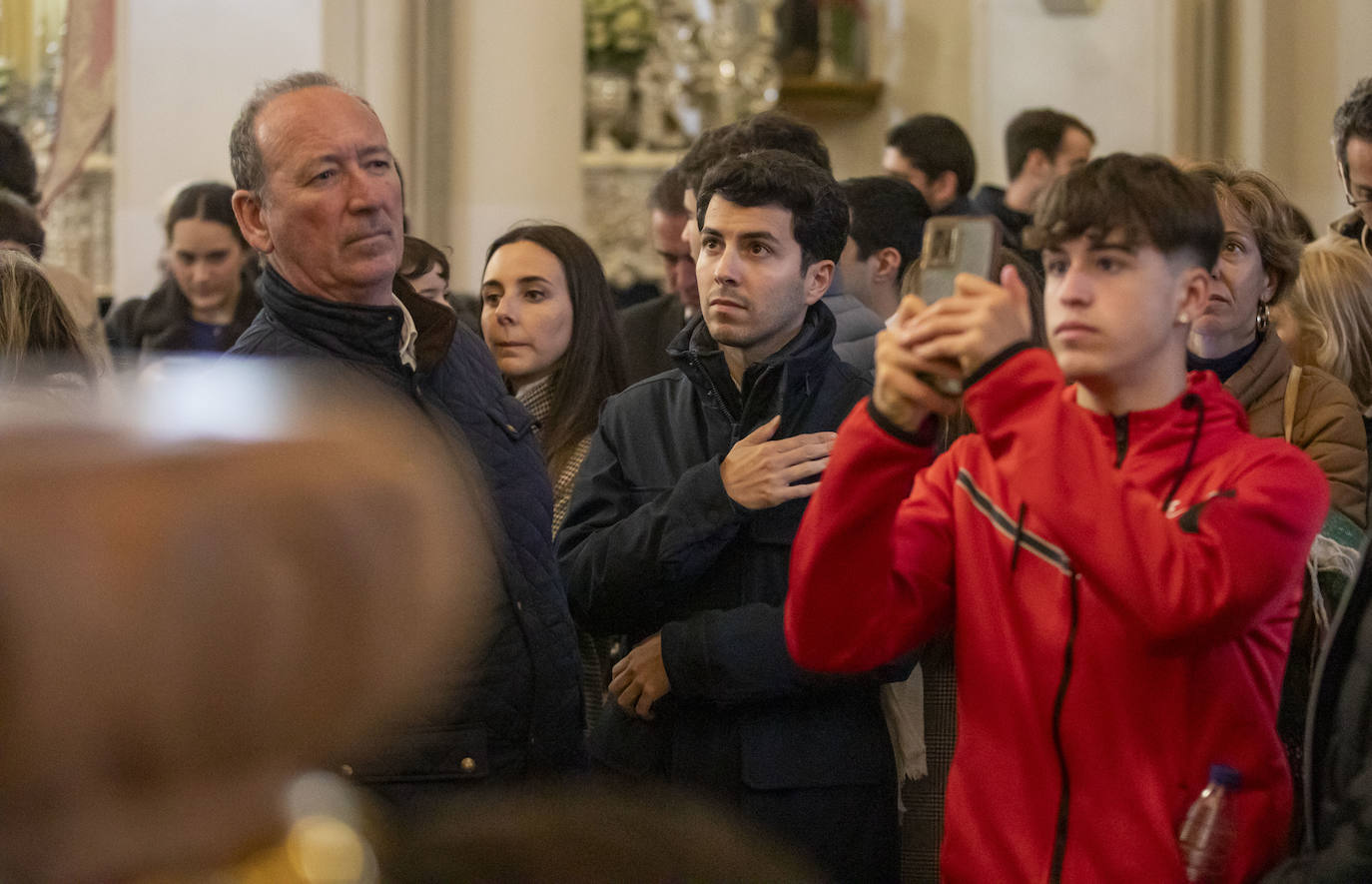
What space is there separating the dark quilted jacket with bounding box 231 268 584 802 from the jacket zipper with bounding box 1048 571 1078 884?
897 millimetres

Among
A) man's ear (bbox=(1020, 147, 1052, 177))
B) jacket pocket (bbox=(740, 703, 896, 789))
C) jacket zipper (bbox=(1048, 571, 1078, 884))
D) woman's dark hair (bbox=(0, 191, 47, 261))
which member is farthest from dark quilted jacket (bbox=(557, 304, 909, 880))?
man's ear (bbox=(1020, 147, 1052, 177))

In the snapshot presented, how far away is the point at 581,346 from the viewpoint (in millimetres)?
3848

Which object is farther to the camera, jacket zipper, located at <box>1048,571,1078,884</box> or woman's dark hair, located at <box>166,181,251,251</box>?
woman's dark hair, located at <box>166,181,251,251</box>

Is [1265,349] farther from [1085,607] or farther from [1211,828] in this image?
[1211,828]

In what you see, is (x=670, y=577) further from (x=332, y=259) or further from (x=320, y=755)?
(x=320, y=755)

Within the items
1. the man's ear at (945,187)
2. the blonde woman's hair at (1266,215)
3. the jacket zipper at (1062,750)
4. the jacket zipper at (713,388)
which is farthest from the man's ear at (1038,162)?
the jacket zipper at (1062,750)

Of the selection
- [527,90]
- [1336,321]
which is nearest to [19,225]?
[1336,321]

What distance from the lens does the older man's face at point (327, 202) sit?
258 cm

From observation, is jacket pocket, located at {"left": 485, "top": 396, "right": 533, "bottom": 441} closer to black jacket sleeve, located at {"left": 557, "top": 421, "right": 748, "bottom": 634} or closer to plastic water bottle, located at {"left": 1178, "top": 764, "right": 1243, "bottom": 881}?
black jacket sleeve, located at {"left": 557, "top": 421, "right": 748, "bottom": 634}

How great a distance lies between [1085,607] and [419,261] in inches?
95.0

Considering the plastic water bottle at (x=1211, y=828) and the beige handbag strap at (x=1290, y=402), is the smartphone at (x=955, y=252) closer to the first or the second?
the plastic water bottle at (x=1211, y=828)

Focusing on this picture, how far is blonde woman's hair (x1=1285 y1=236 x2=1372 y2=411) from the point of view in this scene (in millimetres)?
3428

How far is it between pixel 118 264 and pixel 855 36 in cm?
427

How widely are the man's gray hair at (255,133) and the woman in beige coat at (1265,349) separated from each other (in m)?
1.56
